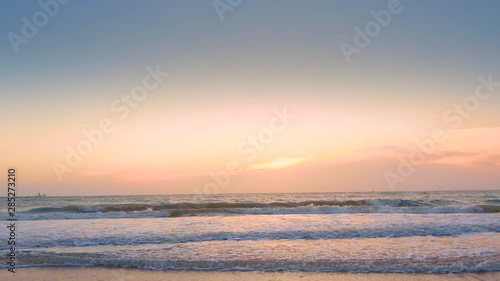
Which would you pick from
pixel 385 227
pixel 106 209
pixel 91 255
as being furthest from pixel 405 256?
pixel 106 209

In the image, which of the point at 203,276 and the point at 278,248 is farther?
the point at 278,248

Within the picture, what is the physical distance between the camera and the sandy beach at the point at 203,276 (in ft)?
32.8

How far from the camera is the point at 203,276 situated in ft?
34.5

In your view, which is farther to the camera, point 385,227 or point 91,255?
point 385,227

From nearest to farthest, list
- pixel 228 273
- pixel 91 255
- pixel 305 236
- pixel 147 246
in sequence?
pixel 228 273 < pixel 91 255 < pixel 147 246 < pixel 305 236

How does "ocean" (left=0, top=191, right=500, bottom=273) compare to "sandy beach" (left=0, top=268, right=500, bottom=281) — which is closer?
"sandy beach" (left=0, top=268, right=500, bottom=281)

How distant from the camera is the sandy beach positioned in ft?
32.8

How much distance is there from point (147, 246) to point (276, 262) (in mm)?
5747

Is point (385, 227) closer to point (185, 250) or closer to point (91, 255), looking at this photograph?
point (185, 250)

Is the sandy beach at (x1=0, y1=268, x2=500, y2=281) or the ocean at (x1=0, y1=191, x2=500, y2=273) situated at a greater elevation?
the ocean at (x1=0, y1=191, x2=500, y2=273)

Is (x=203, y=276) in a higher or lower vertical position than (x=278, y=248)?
lower

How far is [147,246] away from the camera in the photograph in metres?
14.8

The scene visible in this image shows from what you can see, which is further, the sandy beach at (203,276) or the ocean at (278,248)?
the ocean at (278,248)

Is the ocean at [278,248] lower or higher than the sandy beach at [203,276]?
higher
